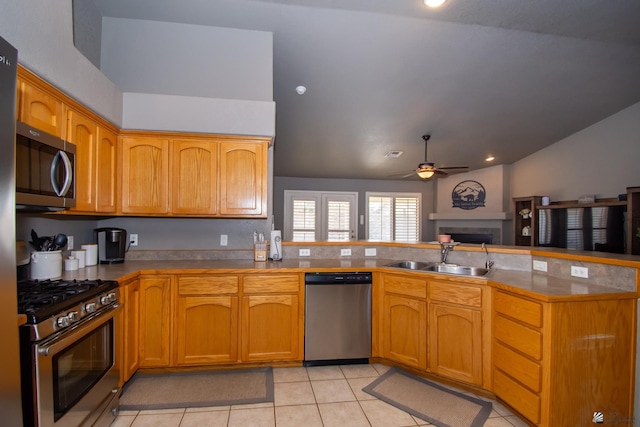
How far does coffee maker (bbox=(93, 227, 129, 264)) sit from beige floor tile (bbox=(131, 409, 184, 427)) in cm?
135

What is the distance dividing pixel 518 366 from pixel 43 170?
10.1 feet

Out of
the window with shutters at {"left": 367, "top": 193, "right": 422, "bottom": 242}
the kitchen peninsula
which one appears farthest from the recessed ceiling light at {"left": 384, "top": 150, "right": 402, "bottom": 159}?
the kitchen peninsula

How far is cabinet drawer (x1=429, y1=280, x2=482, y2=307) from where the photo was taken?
87.4 inches

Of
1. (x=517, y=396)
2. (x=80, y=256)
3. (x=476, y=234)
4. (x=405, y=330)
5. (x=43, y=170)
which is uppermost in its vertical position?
(x=43, y=170)

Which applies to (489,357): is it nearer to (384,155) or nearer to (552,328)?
(552,328)

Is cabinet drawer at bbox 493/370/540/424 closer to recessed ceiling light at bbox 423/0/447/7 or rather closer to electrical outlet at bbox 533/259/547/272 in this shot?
electrical outlet at bbox 533/259/547/272

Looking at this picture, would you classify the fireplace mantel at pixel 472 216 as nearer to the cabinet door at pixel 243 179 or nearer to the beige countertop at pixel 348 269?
the beige countertop at pixel 348 269

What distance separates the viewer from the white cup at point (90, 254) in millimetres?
2516

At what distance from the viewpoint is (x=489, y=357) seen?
217 centimetres

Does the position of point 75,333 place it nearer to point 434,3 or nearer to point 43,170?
point 43,170

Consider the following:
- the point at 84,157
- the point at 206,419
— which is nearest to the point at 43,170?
the point at 84,157

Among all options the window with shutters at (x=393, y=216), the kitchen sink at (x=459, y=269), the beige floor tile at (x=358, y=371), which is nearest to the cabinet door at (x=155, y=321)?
the beige floor tile at (x=358, y=371)

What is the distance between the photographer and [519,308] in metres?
1.93

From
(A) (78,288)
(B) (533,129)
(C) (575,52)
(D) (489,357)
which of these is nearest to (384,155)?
(B) (533,129)
